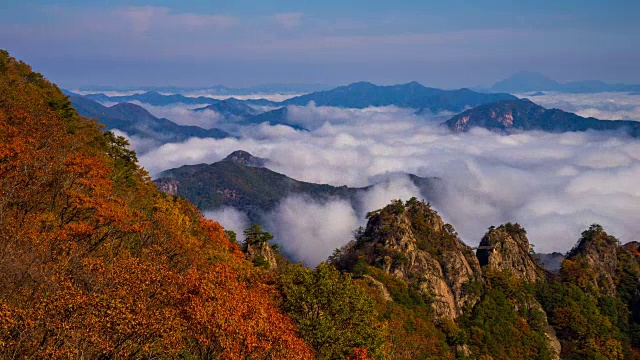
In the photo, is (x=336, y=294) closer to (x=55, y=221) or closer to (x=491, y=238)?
(x=55, y=221)

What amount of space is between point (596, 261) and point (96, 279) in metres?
164

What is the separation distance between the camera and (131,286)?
23.8m

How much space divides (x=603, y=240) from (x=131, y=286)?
16942 centimetres

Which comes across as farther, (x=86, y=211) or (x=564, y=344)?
(x=564, y=344)

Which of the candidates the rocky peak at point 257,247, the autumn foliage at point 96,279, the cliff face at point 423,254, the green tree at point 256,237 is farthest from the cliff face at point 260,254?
the cliff face at point 423,254

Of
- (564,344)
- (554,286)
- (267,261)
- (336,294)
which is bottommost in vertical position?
(564,344)

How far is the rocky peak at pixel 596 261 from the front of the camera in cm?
13650

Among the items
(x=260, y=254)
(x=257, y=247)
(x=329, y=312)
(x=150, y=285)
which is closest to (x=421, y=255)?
(x=257, y=247)

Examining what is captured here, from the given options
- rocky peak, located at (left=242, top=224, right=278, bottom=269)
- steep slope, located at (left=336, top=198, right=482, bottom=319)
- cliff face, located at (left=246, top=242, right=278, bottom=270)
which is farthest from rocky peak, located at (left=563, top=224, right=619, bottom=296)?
rocky peak, located at (left=242, top=224, right=278, bottom=269)

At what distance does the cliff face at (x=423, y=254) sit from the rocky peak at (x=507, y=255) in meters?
11.2

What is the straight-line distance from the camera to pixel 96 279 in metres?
25.4

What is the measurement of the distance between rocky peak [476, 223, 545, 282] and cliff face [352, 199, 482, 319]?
11.2 m

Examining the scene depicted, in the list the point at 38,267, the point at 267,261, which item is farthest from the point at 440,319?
the point at 38,267

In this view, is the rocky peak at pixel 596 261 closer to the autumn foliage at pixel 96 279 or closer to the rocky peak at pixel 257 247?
the rocky peak at pixel 257 247
